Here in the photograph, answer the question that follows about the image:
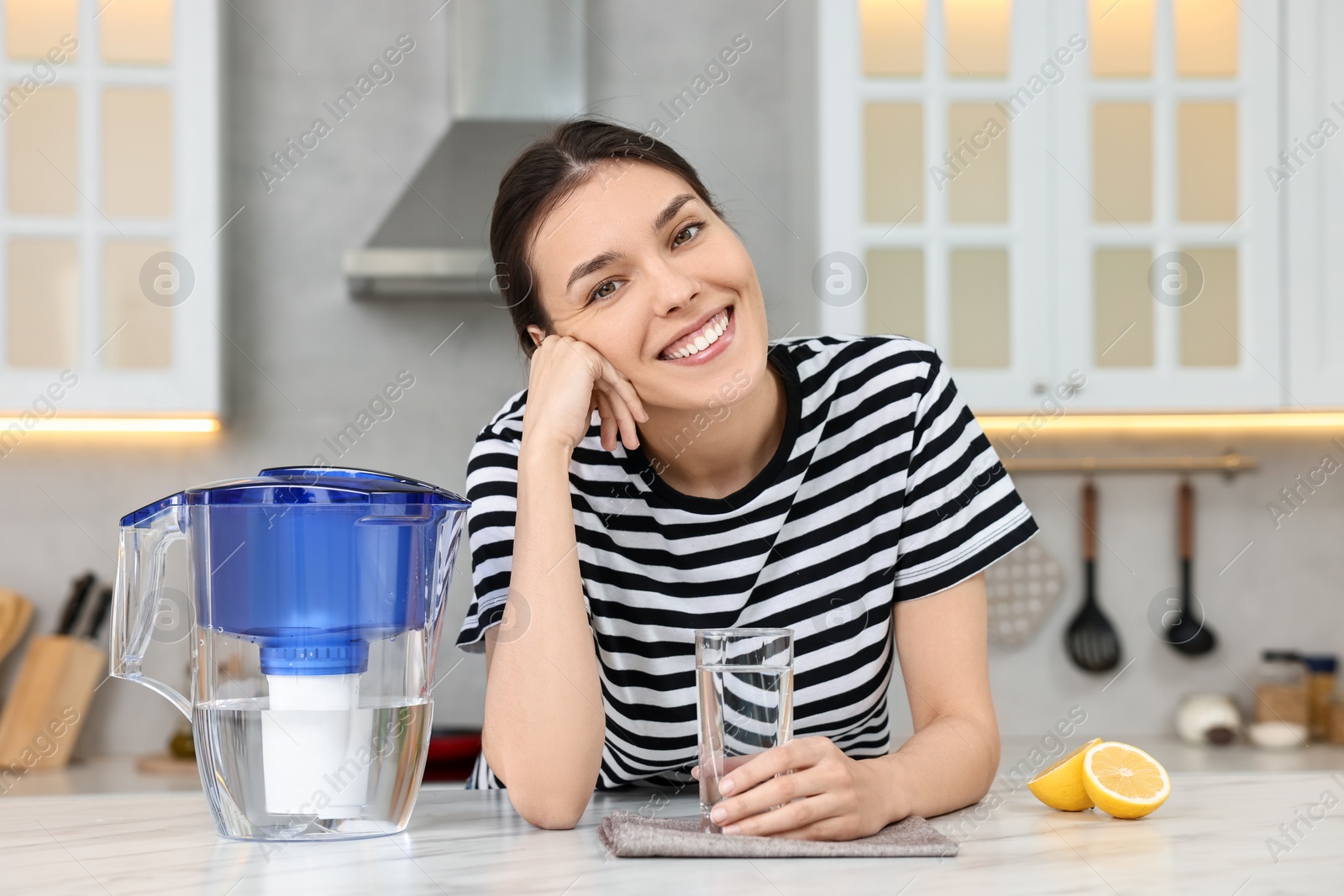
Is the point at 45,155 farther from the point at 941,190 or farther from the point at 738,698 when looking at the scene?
the point at 738,698

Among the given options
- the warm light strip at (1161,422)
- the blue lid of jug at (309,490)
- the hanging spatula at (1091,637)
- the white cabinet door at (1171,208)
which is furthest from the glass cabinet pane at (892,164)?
the blue lid of jug at (309,490)

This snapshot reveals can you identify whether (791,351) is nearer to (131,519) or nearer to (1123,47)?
(131,519)

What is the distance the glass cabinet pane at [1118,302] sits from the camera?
2123 mm

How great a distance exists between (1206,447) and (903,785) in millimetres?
1876

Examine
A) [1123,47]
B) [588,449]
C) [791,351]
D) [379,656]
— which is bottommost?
[379,656]

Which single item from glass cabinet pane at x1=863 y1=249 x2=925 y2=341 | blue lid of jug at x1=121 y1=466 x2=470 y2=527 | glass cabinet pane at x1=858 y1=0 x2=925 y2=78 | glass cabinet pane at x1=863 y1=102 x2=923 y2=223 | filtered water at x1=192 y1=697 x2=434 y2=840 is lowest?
filtered water at x1=192 y1=697 x2=434 y2=840

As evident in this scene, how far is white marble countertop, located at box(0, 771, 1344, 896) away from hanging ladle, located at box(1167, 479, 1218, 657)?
1.57m

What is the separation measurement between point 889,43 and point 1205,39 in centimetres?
58

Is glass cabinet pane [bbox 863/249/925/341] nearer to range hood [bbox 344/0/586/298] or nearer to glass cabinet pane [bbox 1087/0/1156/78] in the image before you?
glass cabinet pane [bbox 1087/0/1156/78]

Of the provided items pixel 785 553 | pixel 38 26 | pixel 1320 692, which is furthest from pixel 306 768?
pixel 1320 692

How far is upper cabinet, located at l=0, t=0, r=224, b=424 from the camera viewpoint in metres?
2.06

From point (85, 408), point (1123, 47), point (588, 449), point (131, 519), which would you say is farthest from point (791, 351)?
point (85, 408)

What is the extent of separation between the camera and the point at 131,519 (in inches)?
32.1

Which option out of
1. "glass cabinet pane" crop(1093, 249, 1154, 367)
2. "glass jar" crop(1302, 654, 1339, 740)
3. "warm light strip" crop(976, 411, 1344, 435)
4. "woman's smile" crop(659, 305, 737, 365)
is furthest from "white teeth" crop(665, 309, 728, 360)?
"glass jar" crop(1302, 654, 1339, 740)
